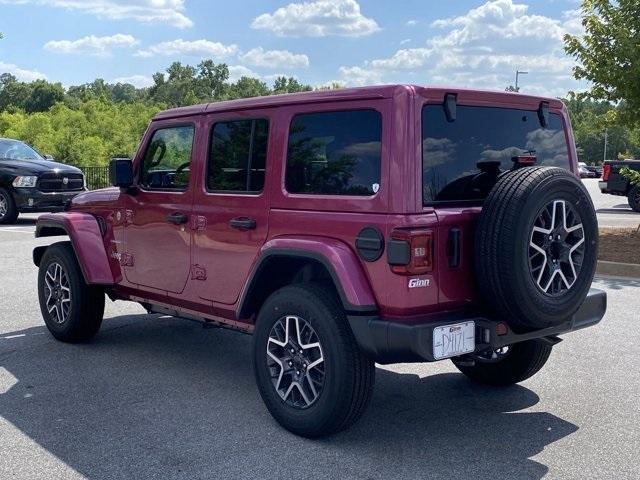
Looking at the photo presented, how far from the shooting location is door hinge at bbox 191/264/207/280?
504cm

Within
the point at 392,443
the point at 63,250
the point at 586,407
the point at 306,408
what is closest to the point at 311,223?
the point at 306,408

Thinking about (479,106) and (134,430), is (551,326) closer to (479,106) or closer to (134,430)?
(479,106)

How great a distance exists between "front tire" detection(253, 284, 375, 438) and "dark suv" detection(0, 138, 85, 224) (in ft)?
42.1

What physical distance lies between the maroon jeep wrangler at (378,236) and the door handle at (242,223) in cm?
1

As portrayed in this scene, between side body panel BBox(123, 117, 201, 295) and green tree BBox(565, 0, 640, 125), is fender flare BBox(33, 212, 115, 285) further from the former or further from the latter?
green tree BBox(565, 0, 640, 125)

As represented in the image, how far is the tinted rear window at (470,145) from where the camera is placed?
4008 mm

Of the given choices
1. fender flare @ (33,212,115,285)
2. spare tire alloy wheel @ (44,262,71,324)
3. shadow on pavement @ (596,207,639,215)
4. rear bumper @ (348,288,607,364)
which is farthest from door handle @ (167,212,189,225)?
shadow on pavement @ (596,207,639,215)

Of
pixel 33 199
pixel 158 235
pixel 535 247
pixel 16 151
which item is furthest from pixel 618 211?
pixel 535 247

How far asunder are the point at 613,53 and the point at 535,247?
32.1 ft

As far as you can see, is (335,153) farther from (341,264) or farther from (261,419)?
(261,419)

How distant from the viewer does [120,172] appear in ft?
18.4

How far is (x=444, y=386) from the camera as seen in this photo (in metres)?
5.30

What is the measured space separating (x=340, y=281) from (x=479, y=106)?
1325 millimetres

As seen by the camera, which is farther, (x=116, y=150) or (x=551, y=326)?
(x=116, y=150)
